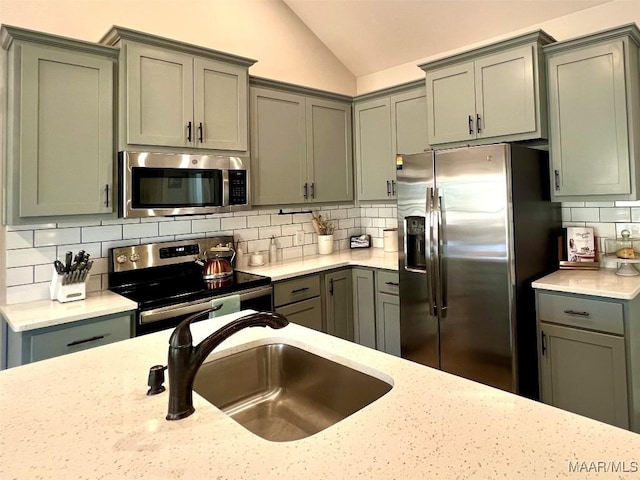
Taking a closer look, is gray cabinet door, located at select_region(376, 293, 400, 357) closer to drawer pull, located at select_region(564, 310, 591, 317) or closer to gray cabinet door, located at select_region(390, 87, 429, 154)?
drawer pull, located at select_region(564, 310, 591, 317)

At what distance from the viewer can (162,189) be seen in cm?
252

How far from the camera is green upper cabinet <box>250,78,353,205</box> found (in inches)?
124

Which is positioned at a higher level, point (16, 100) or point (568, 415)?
point (16, 100)

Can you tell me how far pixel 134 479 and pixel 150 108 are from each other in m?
2.25

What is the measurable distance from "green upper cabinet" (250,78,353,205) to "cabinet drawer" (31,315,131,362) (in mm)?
1345

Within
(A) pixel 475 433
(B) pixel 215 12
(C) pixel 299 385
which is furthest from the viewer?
(B) pixel 215 12

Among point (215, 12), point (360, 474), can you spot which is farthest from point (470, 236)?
point (215, 12)

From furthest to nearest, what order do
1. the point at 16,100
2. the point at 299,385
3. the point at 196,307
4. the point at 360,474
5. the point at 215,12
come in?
the point at 215,12, the point at 196,307, the point at 16,100, the point at 299,385, the point at 360,474

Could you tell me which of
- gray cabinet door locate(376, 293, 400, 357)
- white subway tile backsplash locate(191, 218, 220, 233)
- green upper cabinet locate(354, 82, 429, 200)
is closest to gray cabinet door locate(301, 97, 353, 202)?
green upper cabinet locate(354, 82, 429, 200)

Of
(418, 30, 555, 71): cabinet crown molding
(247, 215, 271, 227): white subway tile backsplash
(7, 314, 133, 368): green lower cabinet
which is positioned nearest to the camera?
(7, 314, 133, 368): green lower cabinet

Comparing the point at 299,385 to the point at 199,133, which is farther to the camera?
the point at 199,133

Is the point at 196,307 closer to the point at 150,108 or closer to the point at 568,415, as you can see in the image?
the point at 150,108

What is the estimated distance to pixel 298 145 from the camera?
3432 mm

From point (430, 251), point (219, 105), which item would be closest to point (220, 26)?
point (219, 105)
